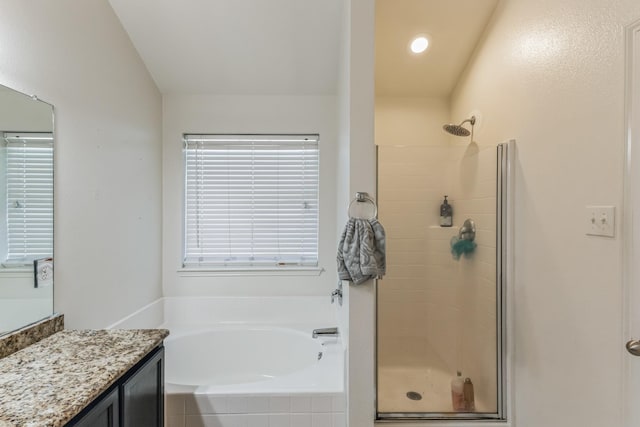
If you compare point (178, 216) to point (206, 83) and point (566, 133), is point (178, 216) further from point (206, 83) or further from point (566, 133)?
point (566, 133)

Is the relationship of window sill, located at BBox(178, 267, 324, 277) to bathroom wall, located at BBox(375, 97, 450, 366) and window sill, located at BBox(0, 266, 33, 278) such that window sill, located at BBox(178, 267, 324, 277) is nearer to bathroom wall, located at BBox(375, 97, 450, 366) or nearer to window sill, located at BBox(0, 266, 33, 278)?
bathroom wall, located at BBox(375, 97, 450, 366)

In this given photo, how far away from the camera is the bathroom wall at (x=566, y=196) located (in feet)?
3.49

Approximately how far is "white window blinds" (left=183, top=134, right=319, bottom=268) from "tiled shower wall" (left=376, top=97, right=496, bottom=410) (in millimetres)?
670

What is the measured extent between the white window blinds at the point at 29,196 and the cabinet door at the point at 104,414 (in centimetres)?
75

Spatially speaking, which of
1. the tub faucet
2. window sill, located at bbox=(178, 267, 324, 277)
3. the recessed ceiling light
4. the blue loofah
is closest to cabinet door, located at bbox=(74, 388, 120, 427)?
the tub faucet

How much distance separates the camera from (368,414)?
144cm

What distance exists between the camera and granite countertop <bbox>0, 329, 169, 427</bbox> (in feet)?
2.51

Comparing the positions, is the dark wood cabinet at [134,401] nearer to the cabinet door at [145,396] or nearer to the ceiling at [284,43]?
the cabinet door at [145,396]

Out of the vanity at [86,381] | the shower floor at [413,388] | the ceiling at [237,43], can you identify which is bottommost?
the shower floor at [413,388]

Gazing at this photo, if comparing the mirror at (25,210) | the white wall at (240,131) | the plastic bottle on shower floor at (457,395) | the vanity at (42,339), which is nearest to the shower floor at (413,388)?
the plastic bottle on shower floor at (457,395)

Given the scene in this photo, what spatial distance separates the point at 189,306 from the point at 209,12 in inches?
83.0

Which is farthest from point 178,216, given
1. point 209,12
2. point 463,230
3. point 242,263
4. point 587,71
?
point 587,71

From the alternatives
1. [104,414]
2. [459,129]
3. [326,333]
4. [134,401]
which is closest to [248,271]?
[326,333]

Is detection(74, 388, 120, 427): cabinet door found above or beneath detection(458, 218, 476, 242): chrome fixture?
beneath
